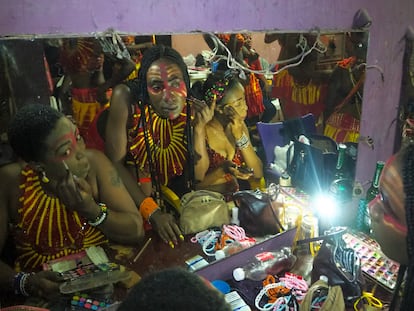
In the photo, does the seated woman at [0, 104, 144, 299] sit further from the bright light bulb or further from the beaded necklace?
the bright light bulb

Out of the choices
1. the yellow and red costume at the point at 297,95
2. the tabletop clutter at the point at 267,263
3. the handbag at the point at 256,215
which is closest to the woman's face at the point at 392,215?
the tabletop clutter at the point at 267,263

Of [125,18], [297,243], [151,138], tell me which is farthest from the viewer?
[297,243]

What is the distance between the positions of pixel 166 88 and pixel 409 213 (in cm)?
80

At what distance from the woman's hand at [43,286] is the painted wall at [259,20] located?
0.70m

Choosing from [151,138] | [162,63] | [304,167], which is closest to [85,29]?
[162,63]

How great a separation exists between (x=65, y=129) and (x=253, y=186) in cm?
78

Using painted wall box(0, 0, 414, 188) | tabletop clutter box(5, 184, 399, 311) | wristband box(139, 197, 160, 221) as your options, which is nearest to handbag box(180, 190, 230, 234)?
tabletop clutter box(5, 184, 399, 311)

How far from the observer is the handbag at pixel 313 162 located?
170 centimetres

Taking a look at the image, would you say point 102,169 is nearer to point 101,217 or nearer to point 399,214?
point 101,217

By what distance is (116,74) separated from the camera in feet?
3.92

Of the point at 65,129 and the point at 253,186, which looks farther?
the point at 253,186

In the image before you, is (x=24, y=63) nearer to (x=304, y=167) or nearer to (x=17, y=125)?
(x=17, y=125)

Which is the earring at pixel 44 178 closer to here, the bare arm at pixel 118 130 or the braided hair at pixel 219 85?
the bare arm at pixel 118 130

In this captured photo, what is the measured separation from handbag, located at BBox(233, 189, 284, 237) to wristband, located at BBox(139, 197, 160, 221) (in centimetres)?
35
